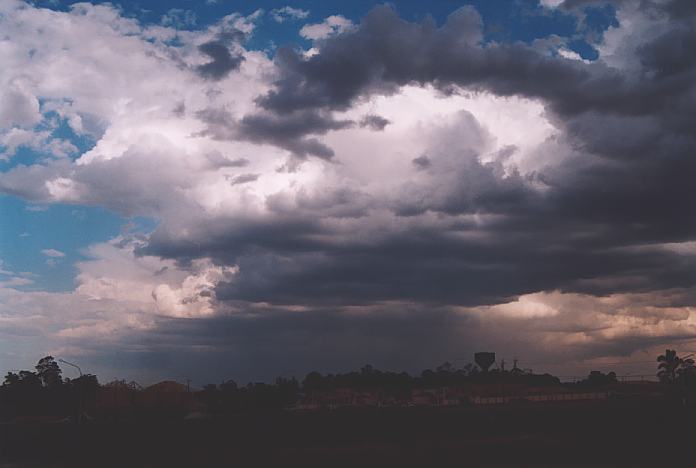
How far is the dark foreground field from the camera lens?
1646 inches

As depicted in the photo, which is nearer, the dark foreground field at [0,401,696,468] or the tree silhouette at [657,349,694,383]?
the dark foreground field at [0,401,696,468]

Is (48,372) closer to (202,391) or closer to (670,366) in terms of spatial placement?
(202,391)

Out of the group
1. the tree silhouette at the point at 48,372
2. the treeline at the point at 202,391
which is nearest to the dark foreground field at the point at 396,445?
the treeline at the point at 202,391

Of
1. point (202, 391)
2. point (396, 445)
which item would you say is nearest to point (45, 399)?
point (202, 391)

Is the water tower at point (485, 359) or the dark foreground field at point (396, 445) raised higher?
the water tower at point (485, 359)

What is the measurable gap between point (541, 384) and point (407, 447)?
151 metres

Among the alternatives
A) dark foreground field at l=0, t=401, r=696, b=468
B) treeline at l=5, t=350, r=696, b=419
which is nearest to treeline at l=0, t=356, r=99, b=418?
treeline at l=5, t=350, r=696, b=419

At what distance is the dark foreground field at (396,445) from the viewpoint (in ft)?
137

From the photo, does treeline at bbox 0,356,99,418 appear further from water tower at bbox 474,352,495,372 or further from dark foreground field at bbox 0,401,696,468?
water tower at bbox 474,352,495,372

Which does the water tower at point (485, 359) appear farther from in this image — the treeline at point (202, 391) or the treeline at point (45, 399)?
the treeline at point (45, 399)

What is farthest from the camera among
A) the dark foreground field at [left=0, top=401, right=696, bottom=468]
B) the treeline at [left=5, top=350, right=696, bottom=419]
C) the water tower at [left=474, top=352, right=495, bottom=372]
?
the water tower at [left=474, top=352, right=495, bottom=372]

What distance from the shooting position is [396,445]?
52.0 metres

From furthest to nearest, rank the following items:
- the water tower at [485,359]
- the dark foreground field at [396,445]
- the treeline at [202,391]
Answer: the water tower at [485,359], the treeline at [202,391], the dark foreground field at [396,445]

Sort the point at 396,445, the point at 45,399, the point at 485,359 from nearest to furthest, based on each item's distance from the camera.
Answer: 1. the point at 396,445
2. the point at 45,399
3. the point at 485,359
